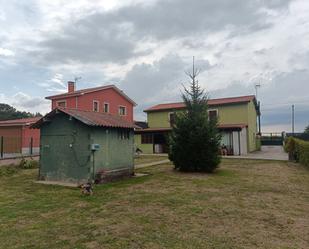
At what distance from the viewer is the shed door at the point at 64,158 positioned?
11.5m

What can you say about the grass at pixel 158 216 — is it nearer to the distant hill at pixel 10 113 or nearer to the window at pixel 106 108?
the window at pixel 106 108

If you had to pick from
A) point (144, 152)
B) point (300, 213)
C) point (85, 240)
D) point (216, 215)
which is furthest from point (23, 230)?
point (144, 152)

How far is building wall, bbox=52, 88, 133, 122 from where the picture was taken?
31531mm

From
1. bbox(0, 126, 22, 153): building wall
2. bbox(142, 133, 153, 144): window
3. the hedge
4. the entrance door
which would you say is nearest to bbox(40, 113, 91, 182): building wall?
the hedge

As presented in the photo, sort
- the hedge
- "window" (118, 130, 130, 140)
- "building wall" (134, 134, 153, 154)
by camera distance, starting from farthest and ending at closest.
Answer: "building wall" (134, 134, 153, 154) → the hedge → "window" (118, 130, 130, 140)

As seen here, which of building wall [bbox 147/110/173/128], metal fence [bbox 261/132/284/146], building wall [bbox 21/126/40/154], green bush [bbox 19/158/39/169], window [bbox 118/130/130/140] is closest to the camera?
window [bbox 118/130/130/140]

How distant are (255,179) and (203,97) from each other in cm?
507

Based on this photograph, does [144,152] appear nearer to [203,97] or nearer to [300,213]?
[203,97]

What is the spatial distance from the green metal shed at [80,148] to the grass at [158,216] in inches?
38.1

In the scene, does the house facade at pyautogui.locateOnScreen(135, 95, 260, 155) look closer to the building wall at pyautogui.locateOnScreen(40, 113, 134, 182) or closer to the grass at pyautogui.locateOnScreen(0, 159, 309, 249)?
the building wall at pyautogui.locateOnScreen(40, 113, 134, 182)

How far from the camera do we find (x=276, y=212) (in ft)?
23.7

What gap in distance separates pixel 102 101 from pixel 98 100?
687mm

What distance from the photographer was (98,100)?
33250 mm

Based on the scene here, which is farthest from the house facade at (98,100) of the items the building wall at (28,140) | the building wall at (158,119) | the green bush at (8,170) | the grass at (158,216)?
the grass at (158,216)
